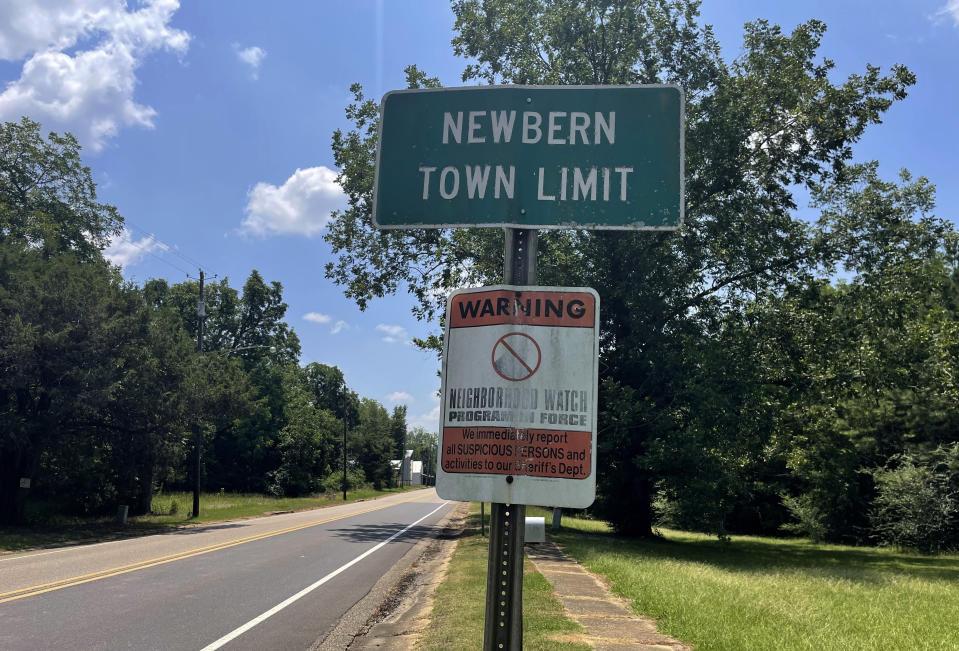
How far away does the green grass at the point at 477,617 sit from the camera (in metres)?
6.77

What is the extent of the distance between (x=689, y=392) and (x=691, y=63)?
10385mm

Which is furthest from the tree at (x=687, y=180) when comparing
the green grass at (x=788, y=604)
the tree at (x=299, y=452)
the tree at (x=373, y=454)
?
the tree at (x=373, y=454)

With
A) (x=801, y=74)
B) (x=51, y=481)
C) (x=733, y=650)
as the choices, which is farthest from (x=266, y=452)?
(x=733, y=650)

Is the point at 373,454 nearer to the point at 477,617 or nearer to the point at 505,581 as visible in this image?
the point at 477,617

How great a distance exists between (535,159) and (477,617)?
6.80 m

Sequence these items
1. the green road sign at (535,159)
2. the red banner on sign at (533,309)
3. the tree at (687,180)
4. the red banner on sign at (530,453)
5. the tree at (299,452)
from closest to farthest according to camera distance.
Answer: the red banner on sign at (530,453) → the red banner on sign at (533,309) → the green road sign at (535,159) → the tree at (687,180) → the tree at (299,452)

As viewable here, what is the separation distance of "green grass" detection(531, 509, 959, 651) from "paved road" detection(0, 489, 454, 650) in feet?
14.4

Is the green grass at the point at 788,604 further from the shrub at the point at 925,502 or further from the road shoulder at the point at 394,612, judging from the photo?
the shrub at the point at 925,502

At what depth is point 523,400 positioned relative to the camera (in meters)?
2.39

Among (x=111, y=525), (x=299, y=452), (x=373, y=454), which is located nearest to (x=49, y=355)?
(x=111, y=525)

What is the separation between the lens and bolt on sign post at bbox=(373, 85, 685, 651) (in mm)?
2375

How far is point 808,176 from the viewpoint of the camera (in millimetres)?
20922

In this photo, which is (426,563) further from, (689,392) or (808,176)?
(808,176)

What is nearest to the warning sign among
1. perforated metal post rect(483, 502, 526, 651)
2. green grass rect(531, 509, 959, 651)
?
perforated metal post rect(483, 502, 526, 651)
